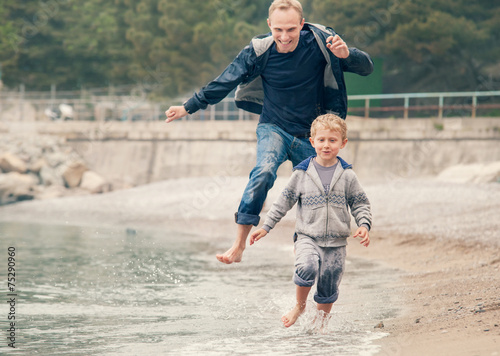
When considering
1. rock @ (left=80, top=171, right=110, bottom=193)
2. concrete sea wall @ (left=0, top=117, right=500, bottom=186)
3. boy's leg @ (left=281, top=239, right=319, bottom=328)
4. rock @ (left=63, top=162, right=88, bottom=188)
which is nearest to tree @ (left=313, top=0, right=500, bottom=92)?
concrete sea wall @ (left=0, top=117, right=500, bottom=186)

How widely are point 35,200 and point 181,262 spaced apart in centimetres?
1723

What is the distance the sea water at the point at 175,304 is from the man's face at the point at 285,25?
206 centimetres

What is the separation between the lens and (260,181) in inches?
227

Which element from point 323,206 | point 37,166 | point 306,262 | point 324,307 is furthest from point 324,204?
point 37,166

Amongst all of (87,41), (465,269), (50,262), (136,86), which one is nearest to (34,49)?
(87,41)

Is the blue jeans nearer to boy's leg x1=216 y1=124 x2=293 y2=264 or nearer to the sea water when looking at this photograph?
boy's leg x1=216 y1=124 x2=293 y2=264

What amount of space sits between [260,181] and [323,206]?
0.75m

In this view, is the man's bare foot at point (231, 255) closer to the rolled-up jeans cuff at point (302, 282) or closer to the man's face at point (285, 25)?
the rolled-up jeans cuff at point (302, 282)

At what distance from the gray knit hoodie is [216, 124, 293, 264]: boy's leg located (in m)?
0.51

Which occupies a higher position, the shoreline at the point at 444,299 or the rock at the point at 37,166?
the shoreline at the point at 444,299

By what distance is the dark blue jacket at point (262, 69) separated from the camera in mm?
5859

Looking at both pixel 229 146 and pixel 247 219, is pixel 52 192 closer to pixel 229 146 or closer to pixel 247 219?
pixel 229 146

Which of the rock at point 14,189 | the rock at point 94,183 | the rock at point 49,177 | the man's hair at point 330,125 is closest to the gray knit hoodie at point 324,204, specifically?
the man's hair at point 330,125

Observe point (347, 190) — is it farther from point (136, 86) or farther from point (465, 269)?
point (136, 86)
